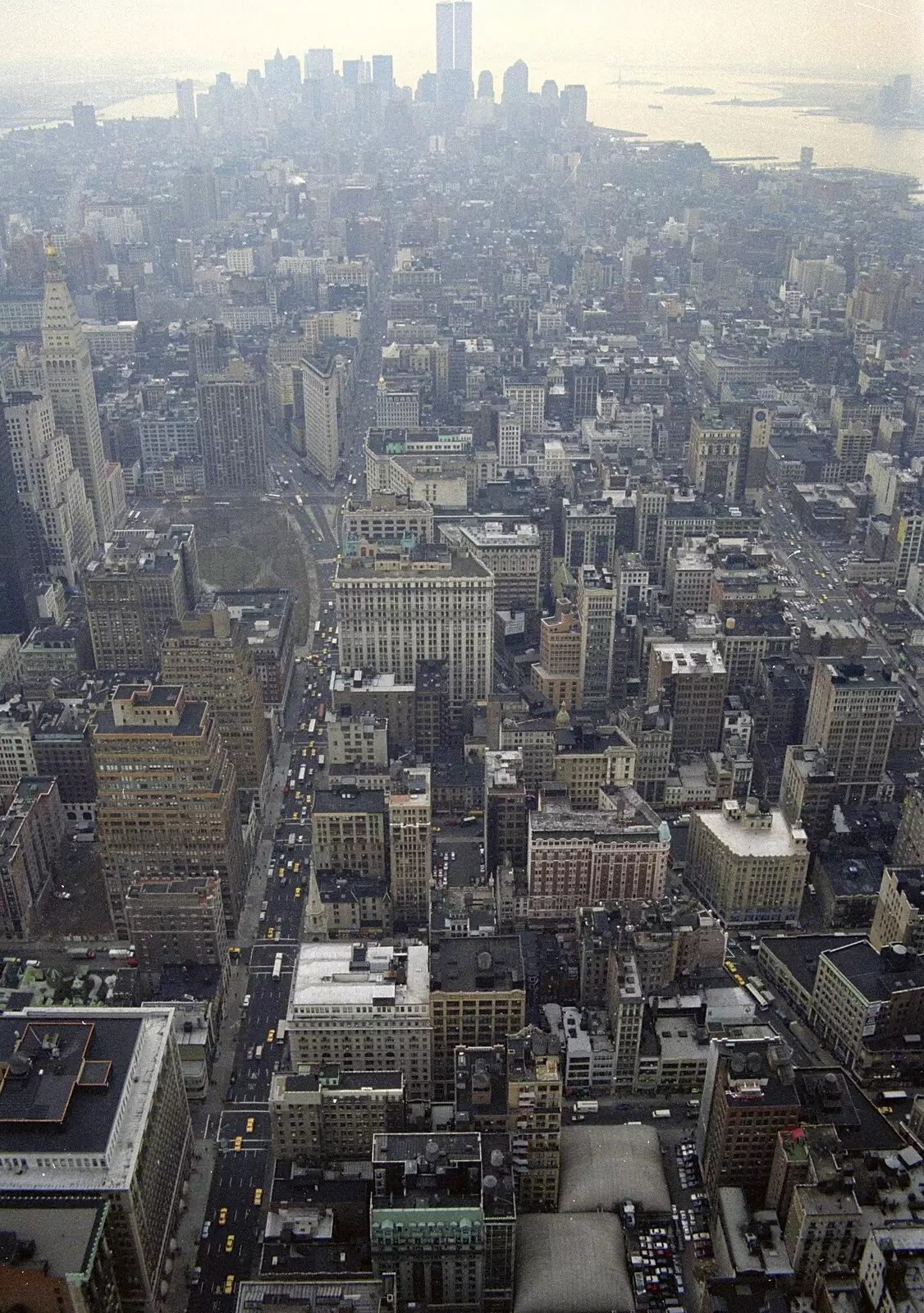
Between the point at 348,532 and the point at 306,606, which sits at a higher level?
the point at 348,532

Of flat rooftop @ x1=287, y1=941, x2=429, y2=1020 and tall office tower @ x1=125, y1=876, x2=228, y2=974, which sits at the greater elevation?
flat rooftop @ x1=287, y1=941, x2=429, y2=1020

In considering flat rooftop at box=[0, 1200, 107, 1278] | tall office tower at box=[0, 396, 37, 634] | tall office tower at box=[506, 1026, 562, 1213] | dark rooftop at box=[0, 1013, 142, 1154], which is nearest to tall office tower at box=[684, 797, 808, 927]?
tall office tower at box=[506, 1026, 562, 1213]

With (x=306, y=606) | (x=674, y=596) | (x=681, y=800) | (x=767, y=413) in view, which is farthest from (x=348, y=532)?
(x=767, y=413)

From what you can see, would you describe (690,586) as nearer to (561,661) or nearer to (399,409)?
(561,661)

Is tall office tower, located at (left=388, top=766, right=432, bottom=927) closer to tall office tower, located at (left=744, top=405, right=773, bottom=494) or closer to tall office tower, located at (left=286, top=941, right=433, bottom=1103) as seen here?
tall office tower, located at (left=286, top=941, right=433, bottom=1103)

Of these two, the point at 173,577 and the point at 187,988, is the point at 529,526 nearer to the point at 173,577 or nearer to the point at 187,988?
the point at 173,577

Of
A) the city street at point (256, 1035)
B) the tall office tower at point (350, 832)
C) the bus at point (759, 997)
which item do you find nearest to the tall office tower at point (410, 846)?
the tall office tower at point (350, 832)
